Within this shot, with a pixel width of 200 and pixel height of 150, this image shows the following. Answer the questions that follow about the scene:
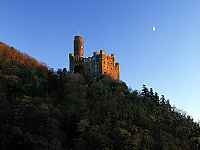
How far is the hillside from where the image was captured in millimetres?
75188

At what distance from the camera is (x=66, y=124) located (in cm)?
8775

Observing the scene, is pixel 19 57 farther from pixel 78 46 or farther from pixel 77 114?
pixel 77 114

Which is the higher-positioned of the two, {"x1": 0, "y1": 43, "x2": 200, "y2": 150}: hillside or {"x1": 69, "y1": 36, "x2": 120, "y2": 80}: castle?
{"x1": 69, "y1": 36, "x2": 120, "y2": 80}: castle

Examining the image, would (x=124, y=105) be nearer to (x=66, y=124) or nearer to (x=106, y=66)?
(x=66, y=124)

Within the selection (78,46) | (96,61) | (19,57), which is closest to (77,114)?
(19,57)

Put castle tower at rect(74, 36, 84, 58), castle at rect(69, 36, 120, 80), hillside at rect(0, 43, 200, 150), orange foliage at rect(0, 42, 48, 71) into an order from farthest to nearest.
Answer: castle tower at rect(74, 36, 84, 58), castle at rect(69, 36, 120, 80), orange foliage at rect(0, 42, 48, 71), hillside at rect(0, 43, 200, 150)

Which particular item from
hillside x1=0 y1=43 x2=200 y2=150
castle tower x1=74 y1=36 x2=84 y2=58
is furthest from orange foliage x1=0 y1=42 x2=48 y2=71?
castle tower x1=74 y1=36 x2=84 y2=58

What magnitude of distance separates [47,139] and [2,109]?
33.1 ft

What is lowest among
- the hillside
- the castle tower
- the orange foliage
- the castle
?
the hillside

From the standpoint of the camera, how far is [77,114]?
90.2m

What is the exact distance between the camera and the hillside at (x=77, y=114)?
75.2m

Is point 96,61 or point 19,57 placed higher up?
point 96,61

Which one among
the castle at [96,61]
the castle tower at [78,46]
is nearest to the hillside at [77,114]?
the castle at [96,61]

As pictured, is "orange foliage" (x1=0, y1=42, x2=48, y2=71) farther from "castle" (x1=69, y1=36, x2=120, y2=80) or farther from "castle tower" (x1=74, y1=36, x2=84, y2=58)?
"castle tower" (x1=74, y1=36, x2=84, y2=58)
